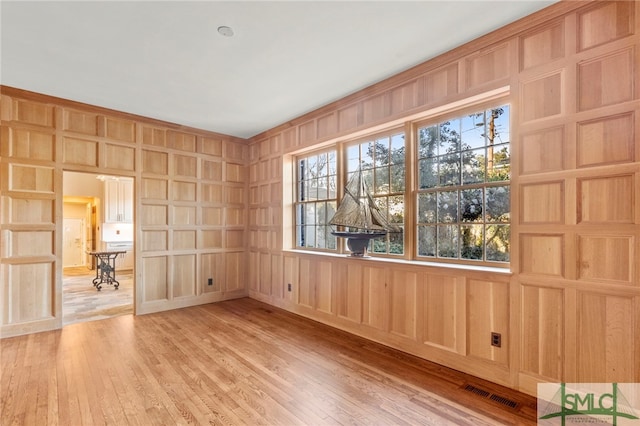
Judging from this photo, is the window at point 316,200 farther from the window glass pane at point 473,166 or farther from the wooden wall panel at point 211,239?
the window glass pane at point 473,166

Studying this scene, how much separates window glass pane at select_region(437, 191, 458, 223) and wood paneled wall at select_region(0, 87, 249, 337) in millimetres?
3677

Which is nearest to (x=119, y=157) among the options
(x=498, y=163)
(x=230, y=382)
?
(x=230, y=382)

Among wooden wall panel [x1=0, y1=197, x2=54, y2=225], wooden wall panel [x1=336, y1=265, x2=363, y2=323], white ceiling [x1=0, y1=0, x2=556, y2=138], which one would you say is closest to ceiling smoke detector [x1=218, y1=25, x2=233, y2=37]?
white ceiling [x1=0, y1=0, x2=556, y2=138]

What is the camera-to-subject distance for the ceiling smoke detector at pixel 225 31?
2.44m

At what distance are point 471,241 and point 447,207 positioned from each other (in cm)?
39

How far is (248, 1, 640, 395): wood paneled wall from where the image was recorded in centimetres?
197

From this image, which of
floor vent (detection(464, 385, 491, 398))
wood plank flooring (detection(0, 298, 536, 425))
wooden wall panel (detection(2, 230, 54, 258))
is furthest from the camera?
wooden wall panel (detection(2, 230, 54, 258))

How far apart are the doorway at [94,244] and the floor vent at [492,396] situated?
4661mm

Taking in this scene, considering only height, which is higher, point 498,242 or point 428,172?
point 428,172

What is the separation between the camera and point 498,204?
2.64 meters

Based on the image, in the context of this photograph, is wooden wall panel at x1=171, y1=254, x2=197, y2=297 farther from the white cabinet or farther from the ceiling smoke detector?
the white cabinet

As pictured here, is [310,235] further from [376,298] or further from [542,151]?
[542,151]

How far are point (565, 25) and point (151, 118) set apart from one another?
4.91m

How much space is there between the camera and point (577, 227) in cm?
212
